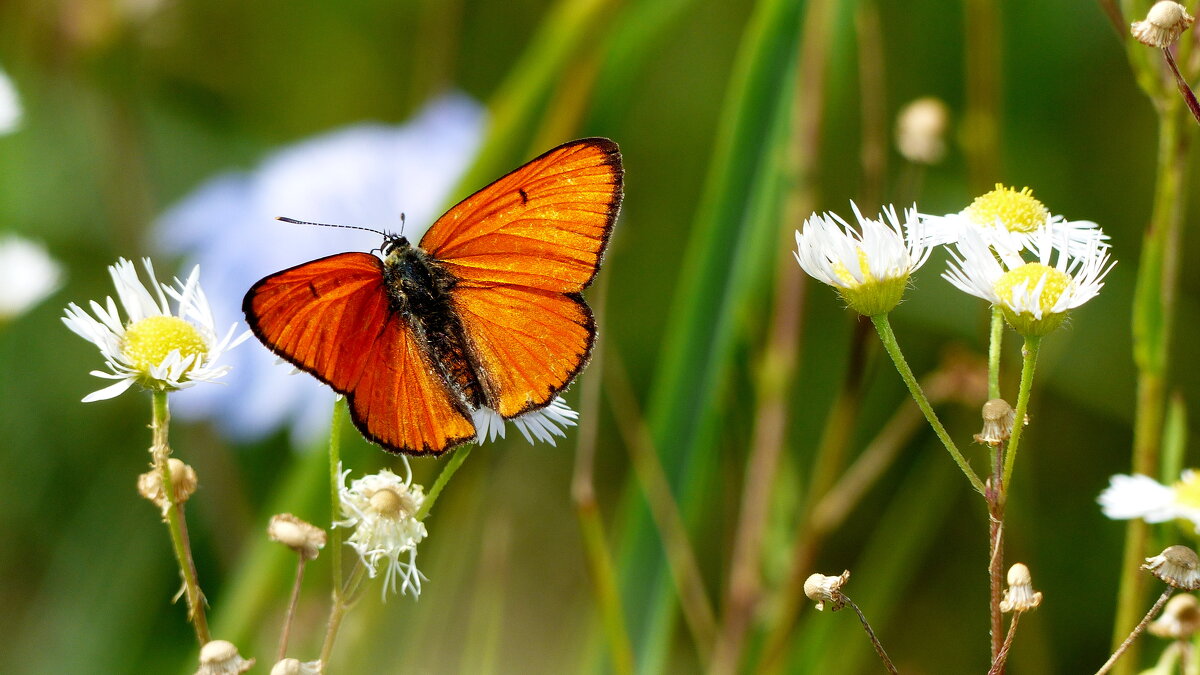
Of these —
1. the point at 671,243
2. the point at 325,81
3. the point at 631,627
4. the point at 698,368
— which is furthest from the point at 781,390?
the point at 325,81

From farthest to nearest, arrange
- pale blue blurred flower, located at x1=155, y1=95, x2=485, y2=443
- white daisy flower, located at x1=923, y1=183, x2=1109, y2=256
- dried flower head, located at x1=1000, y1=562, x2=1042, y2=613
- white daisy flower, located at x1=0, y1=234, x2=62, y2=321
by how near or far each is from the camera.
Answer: pale blue blurred flower, located at x1=155, y1=95, x2=485, y2=443, white daisy flower, located at x1=0, y1=234, x2=62, y2=321, white daisy flower, located at x1=923, y1=183, x2=1109, y2=256, dried flower head, located at x1=1000, y1=562, x2=1042, y2=613

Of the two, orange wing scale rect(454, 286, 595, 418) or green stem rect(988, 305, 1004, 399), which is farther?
orange wing scale rect(454, 286, 595, 418)

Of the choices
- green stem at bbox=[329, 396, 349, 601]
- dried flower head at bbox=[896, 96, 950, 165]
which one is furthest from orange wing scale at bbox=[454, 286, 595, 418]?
dried flower head at bbox=[896, 96, 950, 165]

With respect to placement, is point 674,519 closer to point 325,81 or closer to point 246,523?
point 246,523

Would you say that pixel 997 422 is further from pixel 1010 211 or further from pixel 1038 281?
pixel 1010 211

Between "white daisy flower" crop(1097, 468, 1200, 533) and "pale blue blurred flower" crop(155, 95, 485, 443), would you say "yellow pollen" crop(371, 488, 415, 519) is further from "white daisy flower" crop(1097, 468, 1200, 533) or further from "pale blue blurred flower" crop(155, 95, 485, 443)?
"pale blue blurred flower" crop(155, 95, 485, 443)

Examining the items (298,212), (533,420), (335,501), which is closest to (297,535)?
(335,501)
